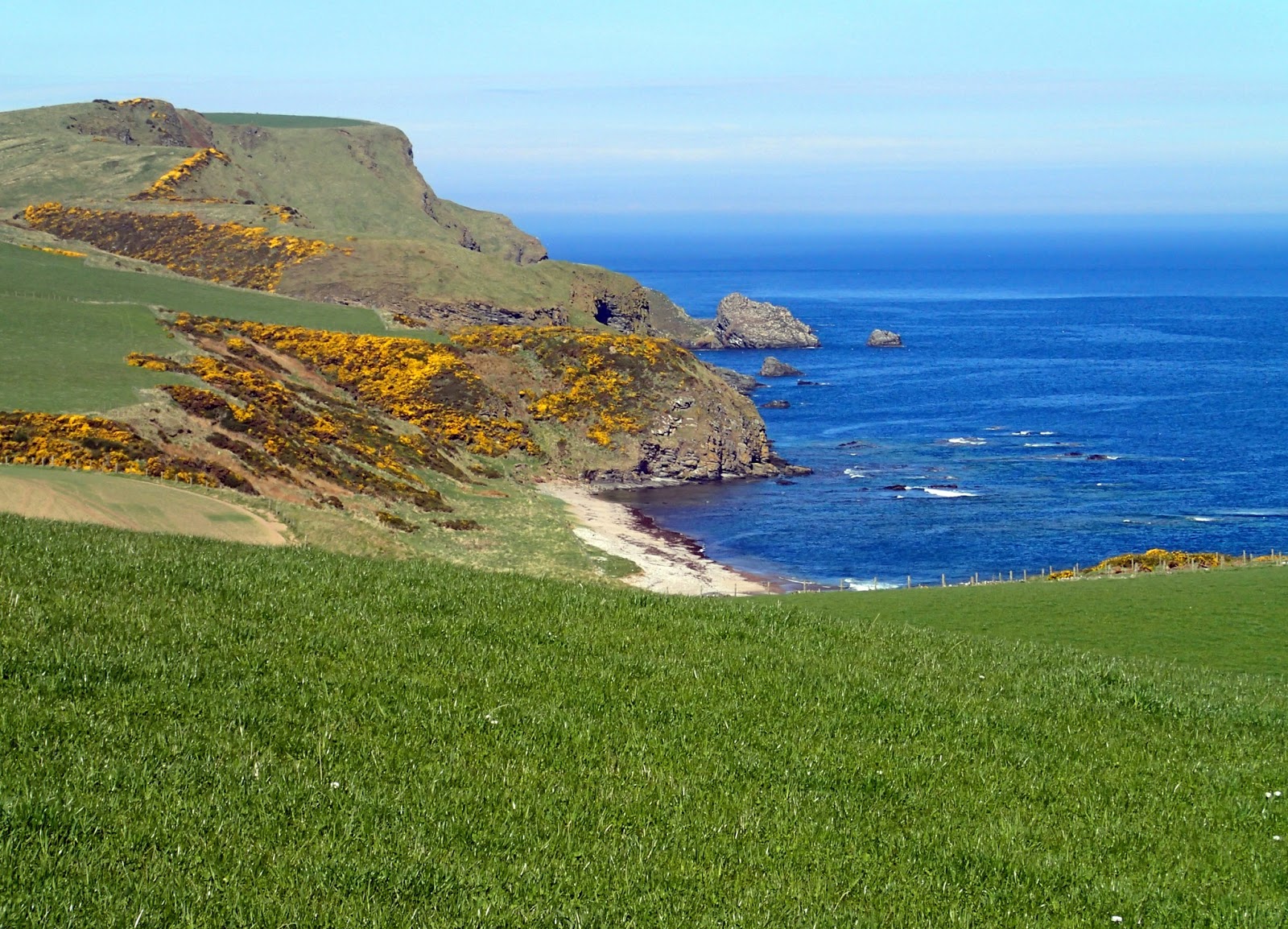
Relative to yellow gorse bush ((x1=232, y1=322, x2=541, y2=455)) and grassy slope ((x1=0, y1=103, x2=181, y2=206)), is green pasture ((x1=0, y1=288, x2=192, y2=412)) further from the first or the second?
grassy slope ((x1=0, y1=103, x2=181, y2=206))

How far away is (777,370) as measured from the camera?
155 m

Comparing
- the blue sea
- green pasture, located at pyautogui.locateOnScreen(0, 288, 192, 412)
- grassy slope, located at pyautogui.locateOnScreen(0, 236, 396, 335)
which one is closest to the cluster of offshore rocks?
the blue sea

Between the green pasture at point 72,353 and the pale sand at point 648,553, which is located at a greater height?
the green pasture at point 72,353

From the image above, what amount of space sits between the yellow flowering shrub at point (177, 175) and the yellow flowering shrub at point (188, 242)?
934 centimetres

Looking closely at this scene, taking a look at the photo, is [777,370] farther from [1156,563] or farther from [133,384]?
[1156,563]

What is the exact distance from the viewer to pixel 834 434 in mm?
112438

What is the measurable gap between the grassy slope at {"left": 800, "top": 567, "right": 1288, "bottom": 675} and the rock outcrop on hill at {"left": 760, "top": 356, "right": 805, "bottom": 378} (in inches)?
4506

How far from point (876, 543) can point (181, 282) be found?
68.5m

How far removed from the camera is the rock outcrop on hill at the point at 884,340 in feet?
604

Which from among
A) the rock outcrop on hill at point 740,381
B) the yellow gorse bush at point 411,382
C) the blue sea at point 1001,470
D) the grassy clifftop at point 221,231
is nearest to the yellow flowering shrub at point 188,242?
the grassy clifftop at point 221,231

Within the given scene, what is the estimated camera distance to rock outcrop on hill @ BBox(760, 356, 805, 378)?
154 metres

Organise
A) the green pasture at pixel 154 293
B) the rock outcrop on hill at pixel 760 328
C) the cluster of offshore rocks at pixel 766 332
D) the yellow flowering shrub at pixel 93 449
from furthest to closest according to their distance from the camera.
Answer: the rock outcrop on hill at pixel 760 328 < the cluster of offshore rocks at pixel 766 332 < the green pasture at pixel 154 293 < the yellow flowering shrub at pixel 93 449

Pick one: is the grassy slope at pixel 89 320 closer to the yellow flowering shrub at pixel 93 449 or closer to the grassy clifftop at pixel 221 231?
the yellow flowering shrub at pixel 93 449

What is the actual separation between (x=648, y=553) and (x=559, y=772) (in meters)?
55.3
